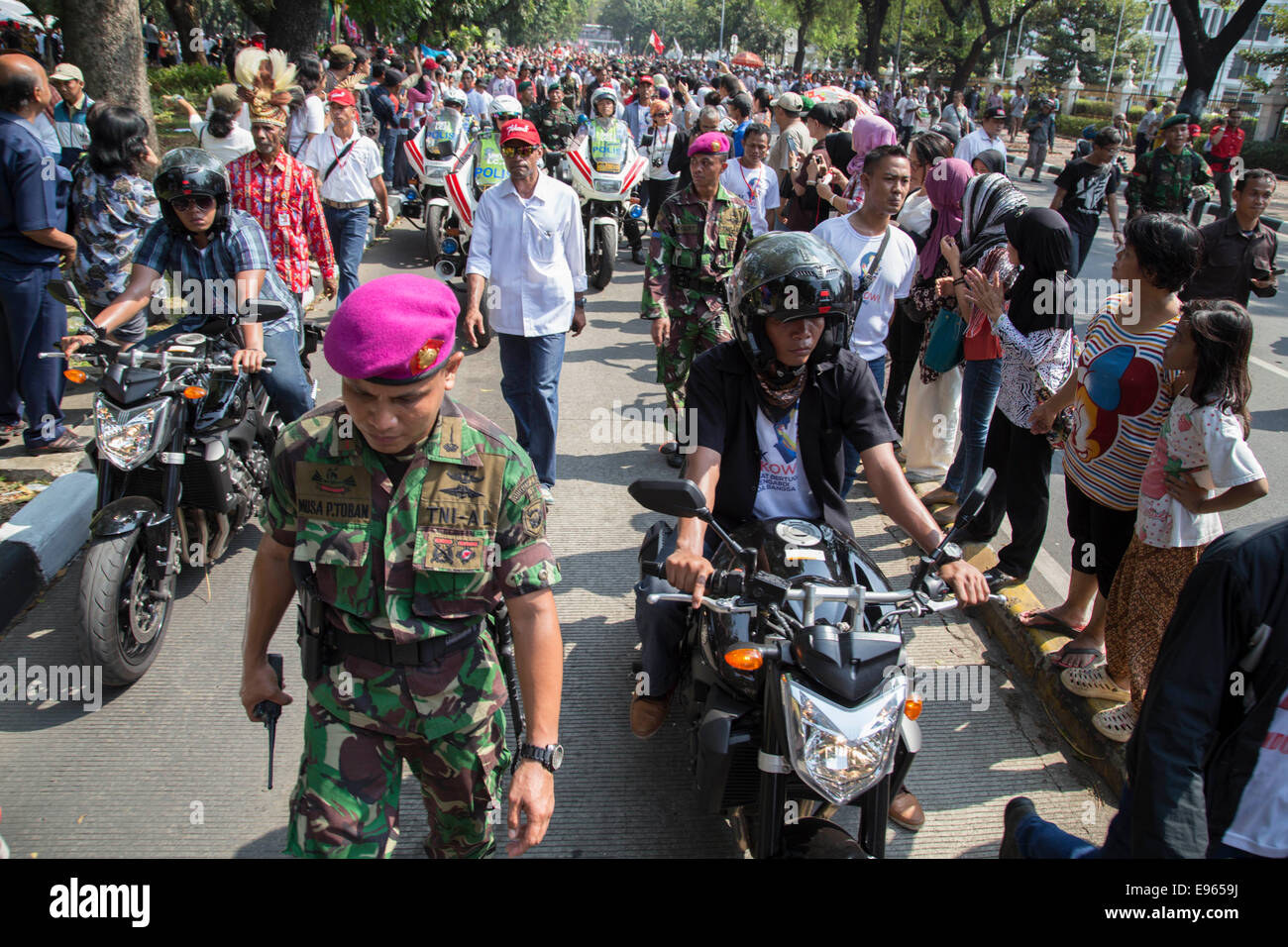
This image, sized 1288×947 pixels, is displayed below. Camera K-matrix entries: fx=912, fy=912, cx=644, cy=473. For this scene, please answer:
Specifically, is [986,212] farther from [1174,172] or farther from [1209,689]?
[1174,172]

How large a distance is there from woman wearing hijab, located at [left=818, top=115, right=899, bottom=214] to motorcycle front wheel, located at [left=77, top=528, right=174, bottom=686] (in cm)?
516

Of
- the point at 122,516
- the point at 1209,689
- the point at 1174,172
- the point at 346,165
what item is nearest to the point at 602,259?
the point at 346,165

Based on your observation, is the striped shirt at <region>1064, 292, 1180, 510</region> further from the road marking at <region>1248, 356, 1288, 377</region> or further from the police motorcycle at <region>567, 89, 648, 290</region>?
the police motorcycle at <region>567, 89, 648, 290</region>

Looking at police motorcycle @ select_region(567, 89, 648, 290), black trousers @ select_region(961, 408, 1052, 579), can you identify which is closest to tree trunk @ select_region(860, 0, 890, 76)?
police motorcycle @ select_region(567, 89, 648, 290)

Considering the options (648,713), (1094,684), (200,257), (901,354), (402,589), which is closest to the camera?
(402,589)

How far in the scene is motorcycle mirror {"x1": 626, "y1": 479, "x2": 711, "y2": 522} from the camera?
2387 mm

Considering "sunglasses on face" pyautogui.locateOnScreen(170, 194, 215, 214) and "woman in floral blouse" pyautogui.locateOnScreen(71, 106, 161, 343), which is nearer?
"sunglasses on face" pyautogui.locateOnScreen(170, 194, 215, 214)

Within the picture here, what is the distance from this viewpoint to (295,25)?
716 inches

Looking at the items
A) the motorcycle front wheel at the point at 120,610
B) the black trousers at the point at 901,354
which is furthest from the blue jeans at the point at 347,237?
the black trousers at the point at 901,354

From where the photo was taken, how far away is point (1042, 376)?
14.4ft

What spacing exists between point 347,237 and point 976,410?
5693 millimetres

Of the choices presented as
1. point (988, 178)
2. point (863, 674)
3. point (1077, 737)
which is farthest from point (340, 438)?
point (988, 178)

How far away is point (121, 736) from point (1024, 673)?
3.92m
